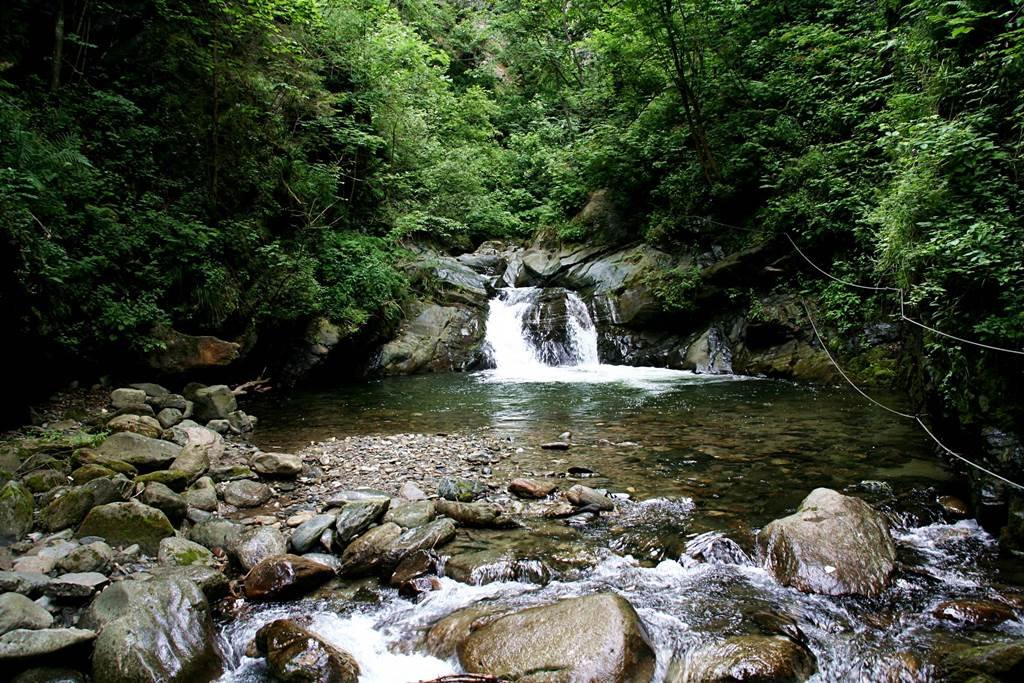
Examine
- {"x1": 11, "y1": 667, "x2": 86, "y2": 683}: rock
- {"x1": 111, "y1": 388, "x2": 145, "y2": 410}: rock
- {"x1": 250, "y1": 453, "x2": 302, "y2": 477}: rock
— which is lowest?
{"x1": 11, "y1": 667, "x2": 86, "y2": 683}: rock

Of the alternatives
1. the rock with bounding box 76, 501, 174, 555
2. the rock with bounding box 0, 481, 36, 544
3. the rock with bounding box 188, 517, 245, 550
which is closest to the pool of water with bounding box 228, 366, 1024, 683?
the rock with bounding box 188, 517, 245, 550

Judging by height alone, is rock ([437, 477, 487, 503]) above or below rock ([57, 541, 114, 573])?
below

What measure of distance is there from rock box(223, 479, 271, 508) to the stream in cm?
136

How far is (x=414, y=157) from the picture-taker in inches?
690

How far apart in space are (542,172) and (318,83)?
12724 millimetres

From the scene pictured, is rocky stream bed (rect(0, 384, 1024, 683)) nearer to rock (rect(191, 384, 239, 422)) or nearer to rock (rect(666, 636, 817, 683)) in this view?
rock (rect(666, 636, 817, 683))

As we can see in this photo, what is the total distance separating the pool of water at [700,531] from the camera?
3.24 meters

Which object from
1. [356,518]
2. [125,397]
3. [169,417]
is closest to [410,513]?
[356,518]

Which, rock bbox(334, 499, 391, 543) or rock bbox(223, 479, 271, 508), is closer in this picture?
rock bbox(334, 499, 391, 543)

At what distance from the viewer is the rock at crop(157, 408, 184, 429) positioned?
7.45m

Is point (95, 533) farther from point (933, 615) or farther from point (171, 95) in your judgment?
point (171, 95)

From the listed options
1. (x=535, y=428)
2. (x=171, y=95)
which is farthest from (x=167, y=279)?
(x=535, y=428)

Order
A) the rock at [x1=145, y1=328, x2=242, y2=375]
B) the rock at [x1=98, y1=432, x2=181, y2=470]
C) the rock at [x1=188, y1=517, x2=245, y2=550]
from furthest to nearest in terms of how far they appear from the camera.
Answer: the rock at [x1=145, y1=328, x2=242, y2=375] → the rock at [x1=98, y1=432, x2=181, y2=470] → the rock at [x1=188, y1=517, x2=245, y2=550]

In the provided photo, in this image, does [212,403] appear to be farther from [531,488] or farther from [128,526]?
[531,488]
